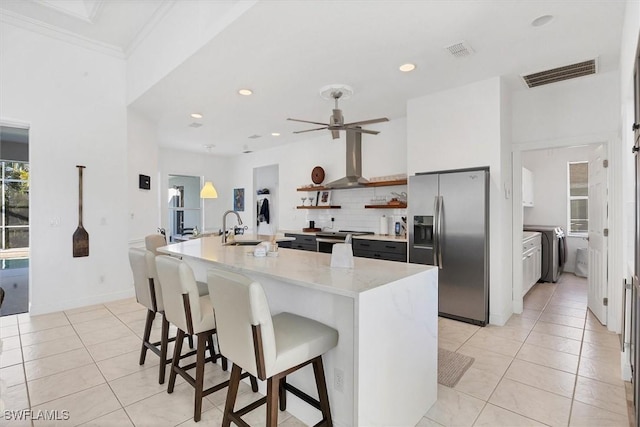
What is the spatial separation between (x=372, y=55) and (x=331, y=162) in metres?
3.33

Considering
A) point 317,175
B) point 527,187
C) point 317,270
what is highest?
point 317,175

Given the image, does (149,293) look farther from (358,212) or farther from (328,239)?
(358,212)

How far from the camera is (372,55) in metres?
3.10

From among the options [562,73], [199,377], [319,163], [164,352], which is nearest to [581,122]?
[562,73]

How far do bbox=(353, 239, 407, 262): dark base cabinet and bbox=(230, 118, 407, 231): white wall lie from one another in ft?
2.93

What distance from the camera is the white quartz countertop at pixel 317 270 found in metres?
1.63

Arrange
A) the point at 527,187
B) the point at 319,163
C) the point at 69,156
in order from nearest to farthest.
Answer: the point at 69,156
the point at 527,187
the point at 319,163

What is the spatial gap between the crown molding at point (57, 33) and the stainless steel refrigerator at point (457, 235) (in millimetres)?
4631

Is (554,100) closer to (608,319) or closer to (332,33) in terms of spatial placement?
(608,319)

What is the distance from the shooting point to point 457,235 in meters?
3.70

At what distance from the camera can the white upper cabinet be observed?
6.08 m

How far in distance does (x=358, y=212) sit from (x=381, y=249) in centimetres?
139

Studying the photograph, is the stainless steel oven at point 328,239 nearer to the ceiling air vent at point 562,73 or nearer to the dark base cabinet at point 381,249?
the dark base cabinet at point 381,249

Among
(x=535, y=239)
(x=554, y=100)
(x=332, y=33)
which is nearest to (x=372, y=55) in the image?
(x=332, y=33)
